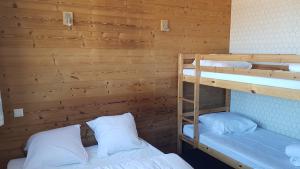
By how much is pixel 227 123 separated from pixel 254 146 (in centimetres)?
49

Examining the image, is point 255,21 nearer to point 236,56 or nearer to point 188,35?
point 188,35

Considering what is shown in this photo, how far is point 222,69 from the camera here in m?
2.81

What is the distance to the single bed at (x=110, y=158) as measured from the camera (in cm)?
239

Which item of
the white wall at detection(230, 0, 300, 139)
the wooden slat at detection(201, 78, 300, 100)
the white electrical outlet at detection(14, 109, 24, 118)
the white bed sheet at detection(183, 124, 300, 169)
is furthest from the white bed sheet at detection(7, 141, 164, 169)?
the white wall at detection(230, 0, 300, 139)

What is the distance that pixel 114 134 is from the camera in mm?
2721

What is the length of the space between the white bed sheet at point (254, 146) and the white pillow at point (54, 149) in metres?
1.42

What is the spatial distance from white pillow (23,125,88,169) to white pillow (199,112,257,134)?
1.59 meters

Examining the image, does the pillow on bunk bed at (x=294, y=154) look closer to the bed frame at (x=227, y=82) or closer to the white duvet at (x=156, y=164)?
the bed frame at (x=227, y=82)

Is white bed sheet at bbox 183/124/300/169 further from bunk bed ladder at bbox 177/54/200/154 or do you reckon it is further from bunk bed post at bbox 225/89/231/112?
bunk bed post at bbox 225/89/231/112

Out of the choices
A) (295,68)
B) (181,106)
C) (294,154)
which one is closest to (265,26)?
(295,68)

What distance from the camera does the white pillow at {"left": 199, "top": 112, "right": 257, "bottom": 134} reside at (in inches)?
123

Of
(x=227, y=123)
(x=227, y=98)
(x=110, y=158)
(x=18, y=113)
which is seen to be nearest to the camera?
(x=110, y=158)

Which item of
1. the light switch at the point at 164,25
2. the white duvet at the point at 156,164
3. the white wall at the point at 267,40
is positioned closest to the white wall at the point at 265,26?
the white wall at the point at 267,40

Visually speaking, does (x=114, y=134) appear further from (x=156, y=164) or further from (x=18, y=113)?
(x=18, y=113)
